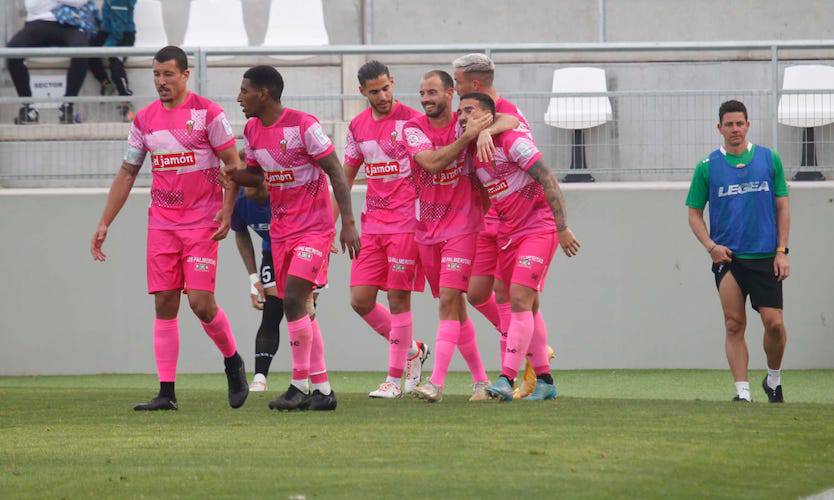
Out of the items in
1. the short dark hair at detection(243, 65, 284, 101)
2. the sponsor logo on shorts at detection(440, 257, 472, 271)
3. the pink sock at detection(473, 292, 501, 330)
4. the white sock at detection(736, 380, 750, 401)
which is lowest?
the white sock at detection(736, 380, 750, 401)

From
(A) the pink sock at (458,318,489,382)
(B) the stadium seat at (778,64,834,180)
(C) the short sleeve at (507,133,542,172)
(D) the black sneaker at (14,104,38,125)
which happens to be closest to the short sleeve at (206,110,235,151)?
(C) the short sleeve at (507,133,542,172)

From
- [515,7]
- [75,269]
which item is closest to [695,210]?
[75,269]

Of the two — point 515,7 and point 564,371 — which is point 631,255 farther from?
point 515,7

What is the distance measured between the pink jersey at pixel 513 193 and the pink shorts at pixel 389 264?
0.83m

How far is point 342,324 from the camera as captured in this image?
14445 millimetres

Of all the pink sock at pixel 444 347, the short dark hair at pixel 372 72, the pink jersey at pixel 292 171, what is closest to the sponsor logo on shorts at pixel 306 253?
the pink jersey at pixel 292 171

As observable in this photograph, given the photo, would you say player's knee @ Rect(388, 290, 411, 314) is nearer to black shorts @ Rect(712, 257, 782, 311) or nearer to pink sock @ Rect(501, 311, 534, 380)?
pink sock @ Rect(501, 311, 534, 380)

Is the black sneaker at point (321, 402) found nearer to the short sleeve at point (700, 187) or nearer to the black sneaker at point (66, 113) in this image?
the short sleeve at point (700, 187)

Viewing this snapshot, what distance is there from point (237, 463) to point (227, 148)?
3.15m

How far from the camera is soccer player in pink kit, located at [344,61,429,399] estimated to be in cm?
1033

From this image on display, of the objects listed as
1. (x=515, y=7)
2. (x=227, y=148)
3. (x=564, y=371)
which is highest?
(x=515, y=7)

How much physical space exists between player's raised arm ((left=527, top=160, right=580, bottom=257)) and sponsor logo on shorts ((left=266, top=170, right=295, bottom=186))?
1.51 meters

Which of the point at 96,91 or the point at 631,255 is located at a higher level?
the point at 96,91

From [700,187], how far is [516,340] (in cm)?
197
